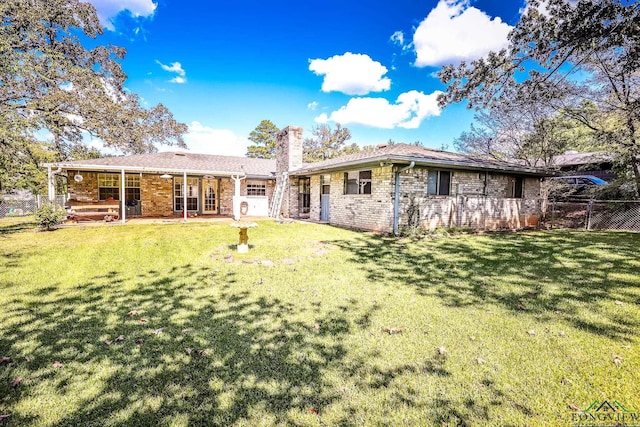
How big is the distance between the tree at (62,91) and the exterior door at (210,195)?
5.12 m

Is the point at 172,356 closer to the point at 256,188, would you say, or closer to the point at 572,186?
the point at 256,188

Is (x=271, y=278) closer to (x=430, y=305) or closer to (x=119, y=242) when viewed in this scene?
(x=430, y=305)

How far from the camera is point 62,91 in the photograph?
44.1 feet

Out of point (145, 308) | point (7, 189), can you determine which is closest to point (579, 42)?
point (145, 308)

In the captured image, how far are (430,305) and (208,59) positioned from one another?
51.6 feet

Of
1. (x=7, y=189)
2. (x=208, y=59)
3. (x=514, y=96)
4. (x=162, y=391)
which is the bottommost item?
(x=162, y=391)

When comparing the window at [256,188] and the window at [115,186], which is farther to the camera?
the window at [256,188]

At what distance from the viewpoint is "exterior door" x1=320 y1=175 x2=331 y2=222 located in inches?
563

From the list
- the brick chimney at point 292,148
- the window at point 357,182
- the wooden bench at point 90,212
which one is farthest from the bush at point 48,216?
the window at point 357,182

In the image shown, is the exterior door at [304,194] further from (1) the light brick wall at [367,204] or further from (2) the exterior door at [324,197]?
(1) the light brick wall at [367,204]

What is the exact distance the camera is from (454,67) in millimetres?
7848

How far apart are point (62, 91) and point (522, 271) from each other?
756 inches
